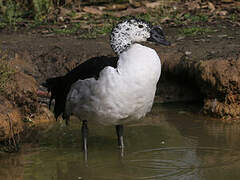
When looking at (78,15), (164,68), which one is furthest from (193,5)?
(164,68)

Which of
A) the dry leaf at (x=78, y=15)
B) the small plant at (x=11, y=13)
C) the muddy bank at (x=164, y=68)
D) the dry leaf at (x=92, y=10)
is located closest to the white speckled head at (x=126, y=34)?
the muddy bank at (x=164, y=68)

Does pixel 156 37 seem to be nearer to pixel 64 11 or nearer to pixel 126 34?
pixel 126 34

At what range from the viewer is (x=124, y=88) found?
6012 millimetres

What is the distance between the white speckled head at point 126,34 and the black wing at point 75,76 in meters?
0.18

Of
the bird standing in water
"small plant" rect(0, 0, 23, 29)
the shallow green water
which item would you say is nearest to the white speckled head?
the bird standing in water

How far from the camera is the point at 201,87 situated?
8.30m

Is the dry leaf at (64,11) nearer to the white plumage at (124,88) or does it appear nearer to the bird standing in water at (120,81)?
the bird standing in water at (120,81)

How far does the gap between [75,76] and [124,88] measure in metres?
0.92

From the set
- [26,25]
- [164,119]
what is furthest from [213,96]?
[26,25]

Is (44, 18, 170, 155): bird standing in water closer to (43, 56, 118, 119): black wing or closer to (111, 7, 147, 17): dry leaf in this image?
(43, 56, 118, 119): black wing

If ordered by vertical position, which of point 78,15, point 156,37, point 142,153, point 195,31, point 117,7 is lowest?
point 142,153

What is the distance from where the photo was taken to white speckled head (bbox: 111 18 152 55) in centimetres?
641

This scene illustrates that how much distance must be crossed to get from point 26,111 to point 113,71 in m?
2.21

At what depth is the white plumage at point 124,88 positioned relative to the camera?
6.00 m
